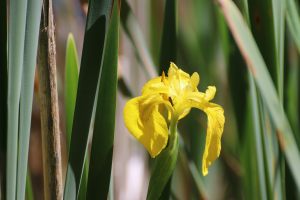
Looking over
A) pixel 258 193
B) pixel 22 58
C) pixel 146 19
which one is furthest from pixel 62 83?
pixel 22 58

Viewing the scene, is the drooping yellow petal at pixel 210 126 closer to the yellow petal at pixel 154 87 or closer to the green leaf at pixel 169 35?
the yellow petal at pixel 154 87

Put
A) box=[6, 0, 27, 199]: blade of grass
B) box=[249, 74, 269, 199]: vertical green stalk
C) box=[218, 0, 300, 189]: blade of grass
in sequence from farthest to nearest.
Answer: box=[249, 74, 269, 199]: vertical green stalk, box=[218, 0, 300, 189]: blade of grass, box=[6, 0, 27, 199]: blade of grass

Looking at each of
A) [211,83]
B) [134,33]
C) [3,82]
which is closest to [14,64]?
[3,82]

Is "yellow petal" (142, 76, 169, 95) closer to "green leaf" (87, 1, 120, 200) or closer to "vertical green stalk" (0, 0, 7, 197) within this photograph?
"green leaf" (87, 1, 120, 200)

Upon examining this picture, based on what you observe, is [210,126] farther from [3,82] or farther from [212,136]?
[3,82]

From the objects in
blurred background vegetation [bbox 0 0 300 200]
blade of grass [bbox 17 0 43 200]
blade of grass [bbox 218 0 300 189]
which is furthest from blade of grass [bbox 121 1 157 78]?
blade of grass [bbox 17 0 43 200]

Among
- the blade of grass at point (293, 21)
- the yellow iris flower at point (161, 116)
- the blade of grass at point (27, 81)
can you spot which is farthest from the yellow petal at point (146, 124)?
the blade of grass at point (293, 21)

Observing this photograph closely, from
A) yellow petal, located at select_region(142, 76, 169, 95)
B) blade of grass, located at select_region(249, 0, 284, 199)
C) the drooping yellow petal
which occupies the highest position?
blade of grass, located at select_region(249, 0, 284, 199)
